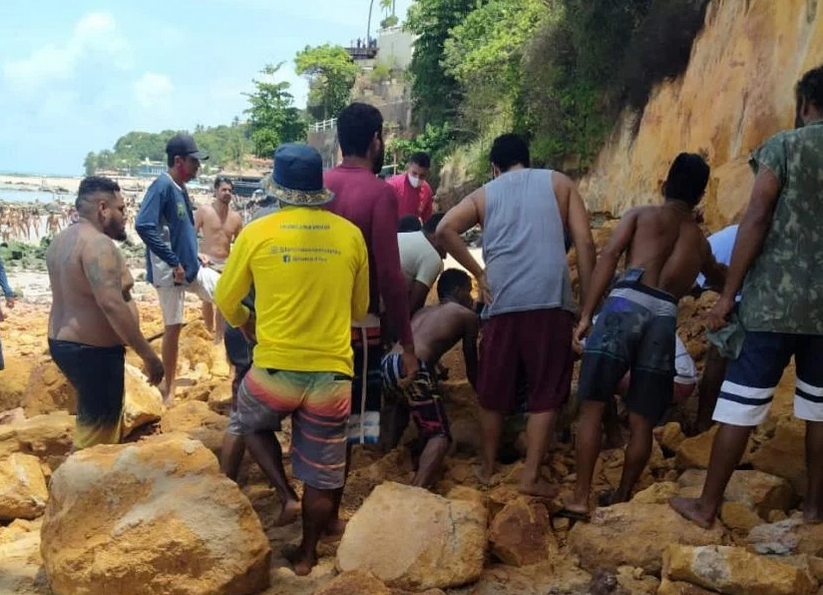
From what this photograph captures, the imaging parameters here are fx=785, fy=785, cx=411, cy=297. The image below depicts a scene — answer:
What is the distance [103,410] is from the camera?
406 centimetres

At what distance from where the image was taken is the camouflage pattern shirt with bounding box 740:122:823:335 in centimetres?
308

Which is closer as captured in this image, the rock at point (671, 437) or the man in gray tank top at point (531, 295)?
the man in gray tank top at point (531, 295)

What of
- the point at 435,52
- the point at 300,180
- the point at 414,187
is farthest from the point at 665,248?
the point at 435,52

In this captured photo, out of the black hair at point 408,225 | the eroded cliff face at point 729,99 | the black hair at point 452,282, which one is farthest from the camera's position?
the eroded cliff face at point 729,99

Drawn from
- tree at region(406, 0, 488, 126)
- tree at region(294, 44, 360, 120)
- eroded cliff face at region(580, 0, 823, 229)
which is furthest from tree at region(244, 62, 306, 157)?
eroded cliff face at region(580, 0, 823, 229)

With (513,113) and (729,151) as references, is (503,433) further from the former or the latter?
(513,113)

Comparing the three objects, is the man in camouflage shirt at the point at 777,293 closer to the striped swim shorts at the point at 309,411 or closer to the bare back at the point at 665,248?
the bare back at the point at 665,248

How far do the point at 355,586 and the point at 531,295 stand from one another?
1.75 meters

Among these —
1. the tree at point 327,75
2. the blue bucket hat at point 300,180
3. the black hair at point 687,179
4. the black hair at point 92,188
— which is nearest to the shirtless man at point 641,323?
the black hair at point 687,179

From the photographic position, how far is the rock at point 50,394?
5809 millimetres

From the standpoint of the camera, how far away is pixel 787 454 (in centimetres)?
Result: 388

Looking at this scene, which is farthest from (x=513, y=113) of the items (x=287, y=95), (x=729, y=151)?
(x=287, y=95)

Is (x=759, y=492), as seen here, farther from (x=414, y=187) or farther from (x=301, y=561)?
(x=414, y=187)

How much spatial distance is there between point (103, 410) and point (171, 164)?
2.46 m
